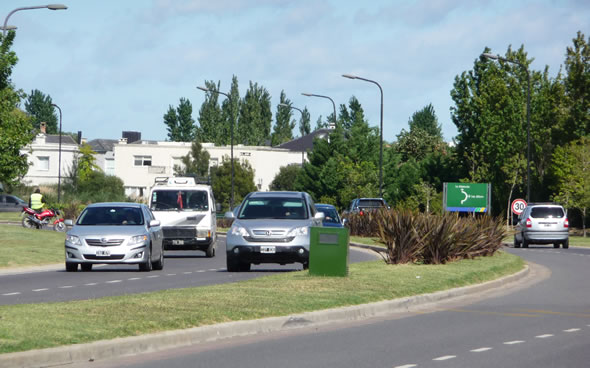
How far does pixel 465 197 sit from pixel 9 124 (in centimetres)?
2890

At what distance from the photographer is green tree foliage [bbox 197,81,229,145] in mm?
Result: 125438

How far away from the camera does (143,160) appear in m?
128

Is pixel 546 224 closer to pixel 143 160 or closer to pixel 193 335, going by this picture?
pixel 193 335

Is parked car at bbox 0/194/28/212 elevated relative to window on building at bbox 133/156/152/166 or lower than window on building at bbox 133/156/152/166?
lower

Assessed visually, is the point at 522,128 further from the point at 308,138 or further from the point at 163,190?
the point at 308,138

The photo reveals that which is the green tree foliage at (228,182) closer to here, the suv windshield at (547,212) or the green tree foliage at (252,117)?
the green tree foliage at (252,117)

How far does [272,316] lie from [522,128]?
6518 centimetres

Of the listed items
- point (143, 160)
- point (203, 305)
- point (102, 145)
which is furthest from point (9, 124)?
point (102, 145)

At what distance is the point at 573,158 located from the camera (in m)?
65.6

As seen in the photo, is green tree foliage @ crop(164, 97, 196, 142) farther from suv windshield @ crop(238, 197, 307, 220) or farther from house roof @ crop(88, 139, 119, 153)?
suv windshield @ crop(238, 197, 307, 220)

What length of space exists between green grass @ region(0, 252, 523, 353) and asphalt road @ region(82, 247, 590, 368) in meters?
0.67

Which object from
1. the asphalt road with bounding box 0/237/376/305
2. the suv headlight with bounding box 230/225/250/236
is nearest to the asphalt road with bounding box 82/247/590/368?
the asphalt road with bounding box 0/237/376/305

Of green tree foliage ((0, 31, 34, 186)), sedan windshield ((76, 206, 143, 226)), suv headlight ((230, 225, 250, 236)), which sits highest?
green tree foliage ((0, 31, 34, 186))

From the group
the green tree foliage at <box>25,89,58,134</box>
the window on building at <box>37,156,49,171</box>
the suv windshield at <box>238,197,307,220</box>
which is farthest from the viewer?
the green tree foliage at <box>25,89,58,134</box>
